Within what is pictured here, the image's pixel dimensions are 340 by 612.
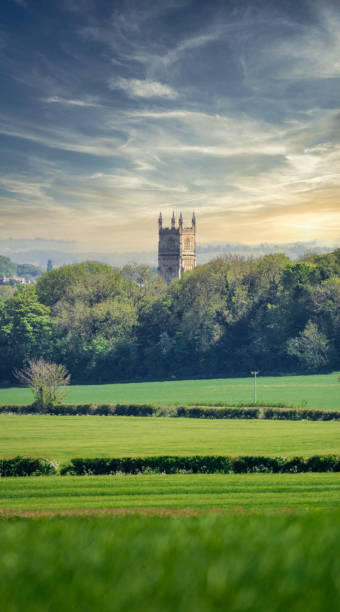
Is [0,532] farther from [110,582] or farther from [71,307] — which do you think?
[71,307]

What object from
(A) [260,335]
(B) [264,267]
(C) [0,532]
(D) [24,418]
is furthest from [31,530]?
(B) [264,267]

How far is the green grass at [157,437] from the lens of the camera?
1129 inches

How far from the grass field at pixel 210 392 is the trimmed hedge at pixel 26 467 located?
128ft

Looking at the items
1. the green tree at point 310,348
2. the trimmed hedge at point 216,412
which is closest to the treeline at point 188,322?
the green tree at point 310,348

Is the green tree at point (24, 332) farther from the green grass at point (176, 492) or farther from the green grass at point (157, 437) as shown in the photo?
the green grass at point (176, 492)

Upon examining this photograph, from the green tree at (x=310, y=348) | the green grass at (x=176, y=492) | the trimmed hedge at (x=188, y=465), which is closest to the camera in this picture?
the green grass at (x=176, y=492)

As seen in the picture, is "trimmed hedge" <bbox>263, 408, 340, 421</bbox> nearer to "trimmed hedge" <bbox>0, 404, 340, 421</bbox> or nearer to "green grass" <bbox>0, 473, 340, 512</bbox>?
"trimmed hedge" <bbox>0, 404, 340, 421</bbox>

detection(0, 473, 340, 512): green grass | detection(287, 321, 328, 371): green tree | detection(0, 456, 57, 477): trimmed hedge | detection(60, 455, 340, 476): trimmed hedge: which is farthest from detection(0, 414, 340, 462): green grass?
detection(287, 321, 328, 371): green tree

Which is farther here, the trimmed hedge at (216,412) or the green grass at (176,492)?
the trimmed hedge at (216,412)

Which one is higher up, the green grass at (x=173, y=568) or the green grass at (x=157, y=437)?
the green grass at (x=173, y=568)

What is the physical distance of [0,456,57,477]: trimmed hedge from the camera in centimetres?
2270

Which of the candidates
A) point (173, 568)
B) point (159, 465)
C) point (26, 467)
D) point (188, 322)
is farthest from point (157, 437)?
point (188, 322)

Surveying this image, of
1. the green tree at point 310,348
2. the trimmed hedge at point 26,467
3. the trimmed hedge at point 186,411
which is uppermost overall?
the green tree at point 310,348

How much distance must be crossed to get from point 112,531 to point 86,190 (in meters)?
145
